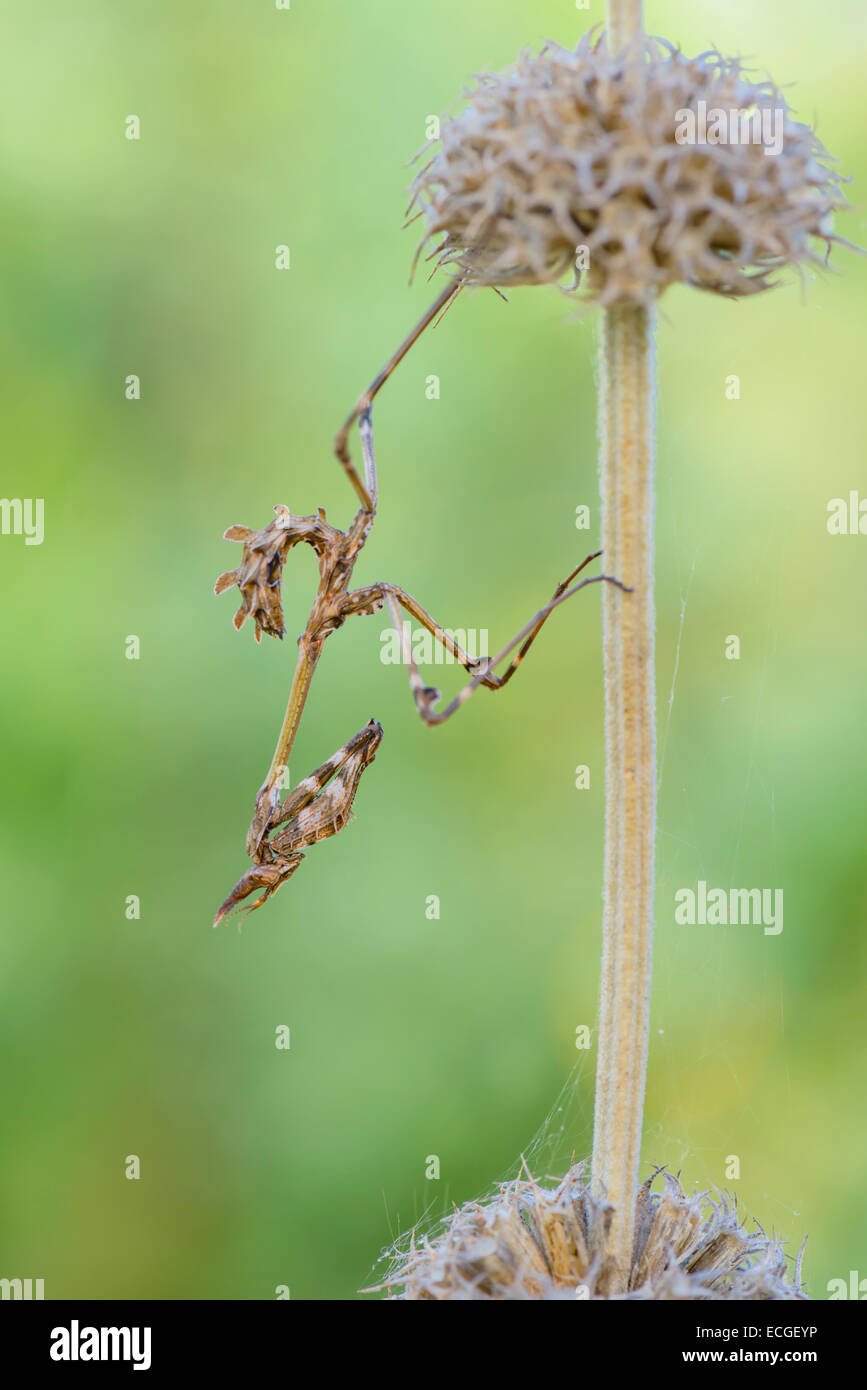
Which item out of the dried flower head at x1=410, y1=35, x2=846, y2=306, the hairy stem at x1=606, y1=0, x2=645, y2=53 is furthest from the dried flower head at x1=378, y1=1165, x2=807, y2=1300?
the hairy stem at x1=606, y1=0, x2=645, y2=53

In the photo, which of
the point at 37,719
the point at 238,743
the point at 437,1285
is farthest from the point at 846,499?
the point at 437,1285

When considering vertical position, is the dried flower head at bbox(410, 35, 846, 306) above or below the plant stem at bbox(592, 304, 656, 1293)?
above

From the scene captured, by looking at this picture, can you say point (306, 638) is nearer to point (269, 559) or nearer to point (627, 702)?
point (269, 559)

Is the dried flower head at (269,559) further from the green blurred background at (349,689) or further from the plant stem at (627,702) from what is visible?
the green blurred background at (349,689)

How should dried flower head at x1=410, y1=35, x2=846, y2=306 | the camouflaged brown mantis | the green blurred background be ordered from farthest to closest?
the green blurred background → the camouflaged brown mantis → dried flower head at x1=410, y1=35, x2=846, y2=306

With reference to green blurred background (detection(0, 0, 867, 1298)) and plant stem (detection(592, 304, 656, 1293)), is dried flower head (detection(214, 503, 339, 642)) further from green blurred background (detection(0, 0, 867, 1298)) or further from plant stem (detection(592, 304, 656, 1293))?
green blurred background (detection(0, 0, 867, 1298))
